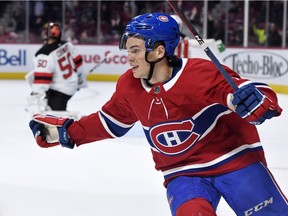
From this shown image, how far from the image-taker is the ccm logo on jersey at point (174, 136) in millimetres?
2309

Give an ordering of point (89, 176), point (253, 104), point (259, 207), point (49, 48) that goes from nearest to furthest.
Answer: point (253, 104) < point (259, 207) < point (89, 176) < point (49, 48)

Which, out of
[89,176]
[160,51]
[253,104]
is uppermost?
[160,51]

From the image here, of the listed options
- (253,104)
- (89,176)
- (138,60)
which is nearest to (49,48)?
(89,176)

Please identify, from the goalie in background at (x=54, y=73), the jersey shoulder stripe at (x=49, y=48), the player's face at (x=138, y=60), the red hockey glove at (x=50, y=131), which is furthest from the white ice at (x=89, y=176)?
the player's face at (x=138, y=60)

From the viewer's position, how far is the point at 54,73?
22.7 ft

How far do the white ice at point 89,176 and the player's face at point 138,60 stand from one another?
141 centimetres

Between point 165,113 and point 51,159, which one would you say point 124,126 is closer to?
point 165,113

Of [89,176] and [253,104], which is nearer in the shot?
[253,104]

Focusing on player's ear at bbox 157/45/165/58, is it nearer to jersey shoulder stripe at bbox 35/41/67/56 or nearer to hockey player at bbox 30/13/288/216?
hockey player at bbox 30/13/288/216

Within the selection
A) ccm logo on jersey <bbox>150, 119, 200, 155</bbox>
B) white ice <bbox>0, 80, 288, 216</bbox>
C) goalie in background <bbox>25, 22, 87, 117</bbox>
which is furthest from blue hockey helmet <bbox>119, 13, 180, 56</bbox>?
goalie in background <bbox>25, 22, 87, 117</bbox>

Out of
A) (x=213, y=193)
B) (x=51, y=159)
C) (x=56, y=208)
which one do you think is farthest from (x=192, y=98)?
(x=51, y=159)

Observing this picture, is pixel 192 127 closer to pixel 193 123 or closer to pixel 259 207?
pixel 193 123

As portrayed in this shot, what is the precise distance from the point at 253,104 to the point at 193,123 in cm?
31

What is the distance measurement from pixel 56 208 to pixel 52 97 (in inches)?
135
